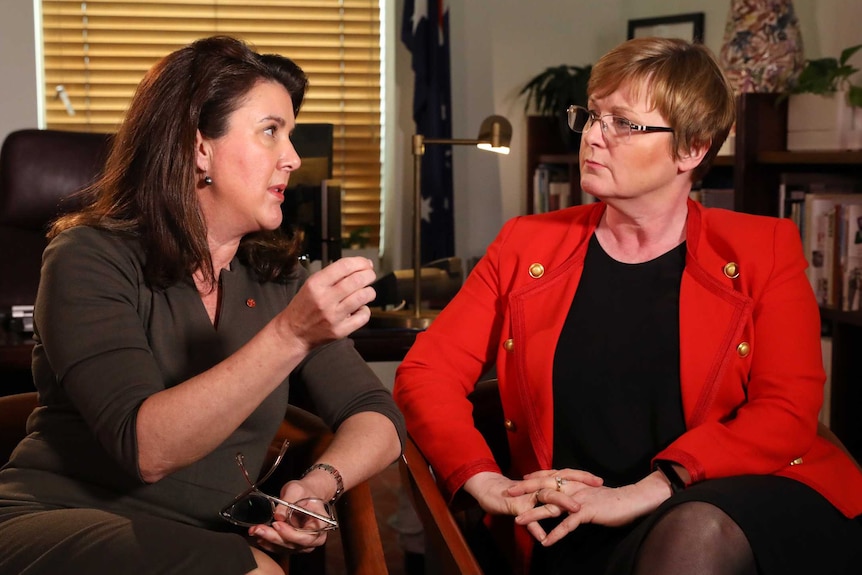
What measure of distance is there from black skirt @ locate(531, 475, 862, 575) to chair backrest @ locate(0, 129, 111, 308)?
1863 mm

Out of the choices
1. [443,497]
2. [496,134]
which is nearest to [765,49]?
[496,134]

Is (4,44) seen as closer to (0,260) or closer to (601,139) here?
(0,260)

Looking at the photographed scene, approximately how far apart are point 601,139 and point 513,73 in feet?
9.53

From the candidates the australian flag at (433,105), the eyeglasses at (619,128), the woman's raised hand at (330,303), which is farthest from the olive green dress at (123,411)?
the australian flag at (433,105)

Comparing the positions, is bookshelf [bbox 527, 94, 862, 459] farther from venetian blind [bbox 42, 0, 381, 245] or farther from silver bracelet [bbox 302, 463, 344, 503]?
venetian blind [bbox 42, 0, 381, 245]

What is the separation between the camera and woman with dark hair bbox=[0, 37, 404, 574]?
1.29 metres

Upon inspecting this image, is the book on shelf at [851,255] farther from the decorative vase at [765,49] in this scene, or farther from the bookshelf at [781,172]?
the decorative vase at [765,49]

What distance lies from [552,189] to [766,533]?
2.96 metres

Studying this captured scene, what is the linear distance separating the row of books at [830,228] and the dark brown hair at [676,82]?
3.44ft

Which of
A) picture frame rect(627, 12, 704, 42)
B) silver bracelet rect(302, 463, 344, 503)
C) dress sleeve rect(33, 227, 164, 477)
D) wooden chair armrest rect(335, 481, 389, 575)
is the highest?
picture frame rect(627, 12, 704, 42)

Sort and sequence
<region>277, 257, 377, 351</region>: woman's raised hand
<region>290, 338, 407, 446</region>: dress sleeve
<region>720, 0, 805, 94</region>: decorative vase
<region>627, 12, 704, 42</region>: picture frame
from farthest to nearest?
<region>627, 12, 704, 42</region>: picture frame → <region>720, 0, 805, 94</region>: decorative vase → <region>290, 338, 407, 446</region>: dress sleeve → <region>277, 257, 377, 351</region>: woman's raised hand

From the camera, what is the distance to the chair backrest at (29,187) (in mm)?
2838

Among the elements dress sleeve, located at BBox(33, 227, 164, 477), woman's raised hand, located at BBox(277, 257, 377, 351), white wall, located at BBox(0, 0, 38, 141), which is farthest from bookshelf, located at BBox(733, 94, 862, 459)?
white wall, located at BBox(0, 0, 38, 141)

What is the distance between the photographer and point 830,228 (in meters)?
2.69
